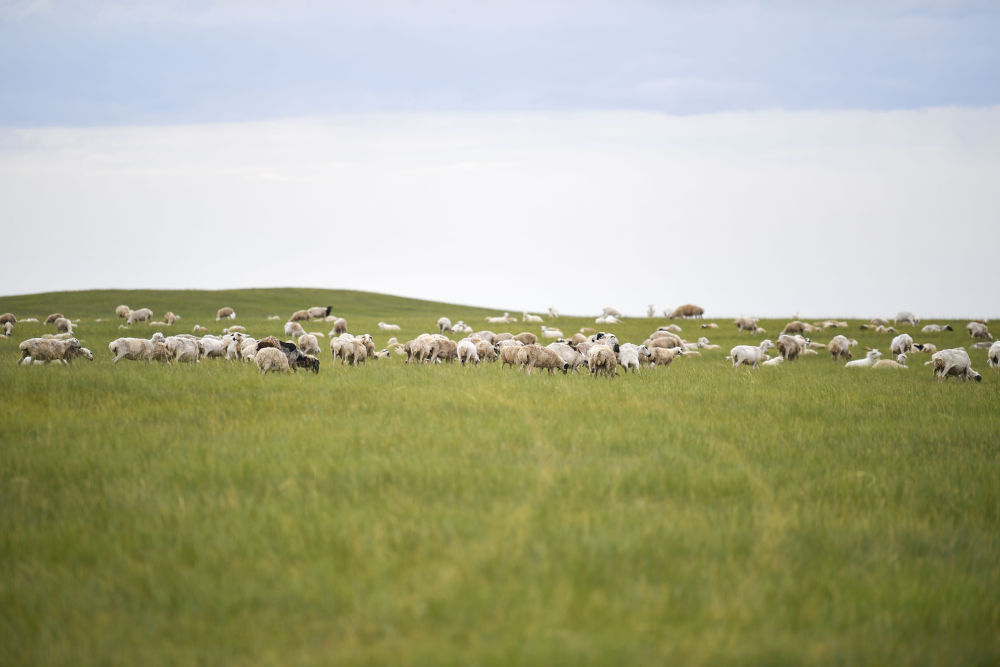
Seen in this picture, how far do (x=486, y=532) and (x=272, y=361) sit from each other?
13.9 metres

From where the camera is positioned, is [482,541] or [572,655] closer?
[572,655]

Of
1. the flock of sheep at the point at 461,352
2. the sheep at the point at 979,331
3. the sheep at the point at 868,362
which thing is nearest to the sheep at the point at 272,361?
the flock of sheep at the point at 461,352

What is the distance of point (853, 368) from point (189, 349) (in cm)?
2324

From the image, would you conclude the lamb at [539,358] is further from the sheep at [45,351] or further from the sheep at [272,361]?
the sheep at [45,351]

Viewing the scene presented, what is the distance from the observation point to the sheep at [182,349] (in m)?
22.1

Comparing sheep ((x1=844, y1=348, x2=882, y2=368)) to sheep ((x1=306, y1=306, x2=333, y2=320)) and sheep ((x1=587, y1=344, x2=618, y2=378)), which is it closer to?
sheep ((x1=587, y1=344, x2=618, y2=378))

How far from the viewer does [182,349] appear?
2222 cm

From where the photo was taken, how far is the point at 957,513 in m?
8.01

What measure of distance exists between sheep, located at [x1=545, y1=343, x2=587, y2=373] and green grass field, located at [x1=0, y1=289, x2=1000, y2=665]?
765 cm

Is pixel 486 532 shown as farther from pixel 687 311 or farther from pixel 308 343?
pixel 687 311

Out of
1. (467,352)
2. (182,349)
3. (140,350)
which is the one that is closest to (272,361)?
(182,349)

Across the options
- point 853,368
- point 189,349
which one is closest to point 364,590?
point 189,349

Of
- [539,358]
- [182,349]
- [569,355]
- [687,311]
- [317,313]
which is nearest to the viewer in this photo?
[539,358]

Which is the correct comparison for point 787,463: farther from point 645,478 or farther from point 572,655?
point 572,655
